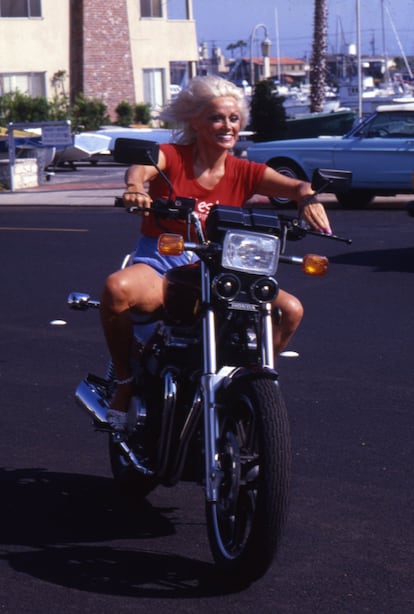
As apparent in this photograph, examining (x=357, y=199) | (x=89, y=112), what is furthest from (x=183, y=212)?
(x=89, y=112)

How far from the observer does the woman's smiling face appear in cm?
582

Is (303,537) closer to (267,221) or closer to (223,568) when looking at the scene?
(223,568)

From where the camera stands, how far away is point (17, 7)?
4703 centimetres

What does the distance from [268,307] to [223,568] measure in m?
0.99

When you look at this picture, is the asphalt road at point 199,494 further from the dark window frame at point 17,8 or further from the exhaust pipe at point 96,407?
the dark window frame at point 17,8

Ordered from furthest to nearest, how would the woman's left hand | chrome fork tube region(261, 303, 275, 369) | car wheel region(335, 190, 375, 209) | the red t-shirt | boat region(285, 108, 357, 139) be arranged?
boat region(285, 108, 357, 139), car wheel region(335, 190, 375, 209), the red t-shirt, the woman's left hand, chrome fork tube region(261, 303, 275, 369)

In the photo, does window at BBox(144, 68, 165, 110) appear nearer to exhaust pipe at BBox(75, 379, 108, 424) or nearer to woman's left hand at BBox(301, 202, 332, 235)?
exhaust pipe at BBox(75, 379, 108, 424)

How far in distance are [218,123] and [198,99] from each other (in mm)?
143

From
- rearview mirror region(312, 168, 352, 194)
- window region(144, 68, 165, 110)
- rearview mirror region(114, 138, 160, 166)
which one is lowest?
rearview mirror region(312, 168, 352, 194)

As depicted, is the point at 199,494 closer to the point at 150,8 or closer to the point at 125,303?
the point at 125,303

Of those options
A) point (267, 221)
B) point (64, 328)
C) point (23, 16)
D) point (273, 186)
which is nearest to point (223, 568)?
point (267, 221)

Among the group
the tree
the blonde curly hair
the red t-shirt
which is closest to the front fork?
the red t-shirt

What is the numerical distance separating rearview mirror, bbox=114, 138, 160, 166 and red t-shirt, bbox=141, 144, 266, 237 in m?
0.68

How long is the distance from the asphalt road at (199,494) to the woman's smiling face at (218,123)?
5.33 feet
